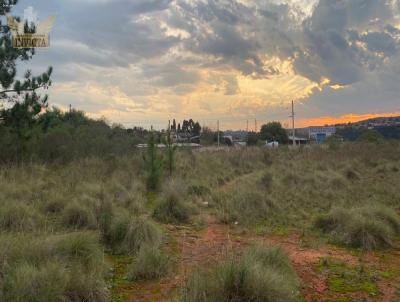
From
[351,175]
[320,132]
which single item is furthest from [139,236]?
[320,132]

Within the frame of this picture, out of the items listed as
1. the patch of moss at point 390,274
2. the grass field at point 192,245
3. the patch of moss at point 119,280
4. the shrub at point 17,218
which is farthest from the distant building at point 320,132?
the patch of moss at point 119,280

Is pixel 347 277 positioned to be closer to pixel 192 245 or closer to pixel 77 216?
pixel 192 245

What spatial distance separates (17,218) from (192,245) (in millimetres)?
3031

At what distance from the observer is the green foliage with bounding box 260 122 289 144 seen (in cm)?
8094

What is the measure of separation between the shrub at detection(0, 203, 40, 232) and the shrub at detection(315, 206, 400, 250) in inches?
227

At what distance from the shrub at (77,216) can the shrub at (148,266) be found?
200 cm

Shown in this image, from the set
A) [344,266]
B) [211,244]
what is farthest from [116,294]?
[344,266]

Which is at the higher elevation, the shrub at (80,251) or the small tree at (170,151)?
the small tree at (170,151)

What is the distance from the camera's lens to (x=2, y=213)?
6.37 meters

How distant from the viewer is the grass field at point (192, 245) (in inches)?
163

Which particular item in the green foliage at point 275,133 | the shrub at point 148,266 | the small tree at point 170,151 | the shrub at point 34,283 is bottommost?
the shrub at point 148,266

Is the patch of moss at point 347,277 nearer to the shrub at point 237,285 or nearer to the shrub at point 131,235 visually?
the shrub at point 237,285

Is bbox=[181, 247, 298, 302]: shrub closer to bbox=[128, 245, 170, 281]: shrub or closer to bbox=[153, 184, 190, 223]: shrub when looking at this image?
bbox=[128, 245, 170, 281]: shrub

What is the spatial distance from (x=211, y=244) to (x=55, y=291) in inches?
142
